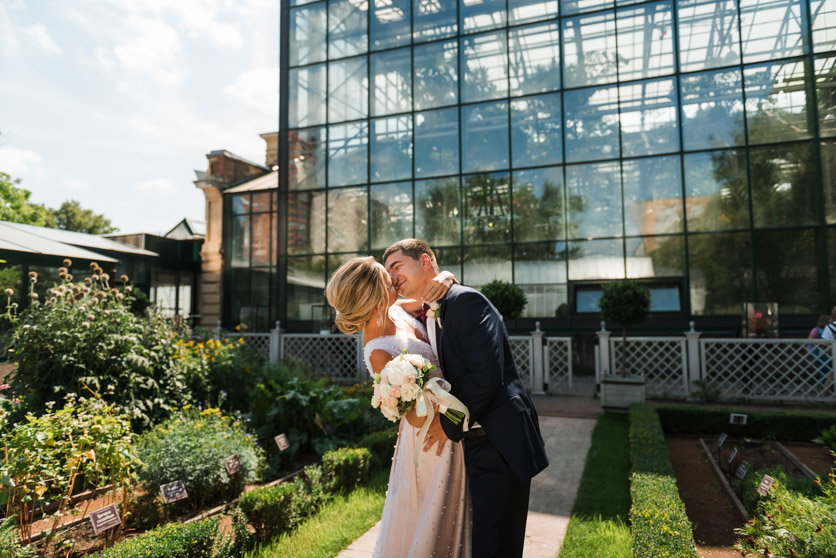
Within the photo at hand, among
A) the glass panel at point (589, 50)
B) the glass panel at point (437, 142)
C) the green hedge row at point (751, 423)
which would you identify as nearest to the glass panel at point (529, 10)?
the glass panel at point (589, 50)

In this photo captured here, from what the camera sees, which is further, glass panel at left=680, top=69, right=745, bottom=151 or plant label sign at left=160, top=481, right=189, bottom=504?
glass panel at left=680, top=69, right=745, bottom=151

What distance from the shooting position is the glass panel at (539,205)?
531 inches

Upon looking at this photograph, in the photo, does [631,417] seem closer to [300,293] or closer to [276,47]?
[300,293]

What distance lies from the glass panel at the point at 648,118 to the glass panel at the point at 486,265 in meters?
4.21

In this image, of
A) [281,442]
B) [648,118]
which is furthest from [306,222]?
[281,442]

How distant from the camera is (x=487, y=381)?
6.78 ft

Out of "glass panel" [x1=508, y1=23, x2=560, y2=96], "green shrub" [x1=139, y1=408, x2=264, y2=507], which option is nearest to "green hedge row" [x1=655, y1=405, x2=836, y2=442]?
"green shrub" [x1=139, y1=408, x2=264, y2=507]

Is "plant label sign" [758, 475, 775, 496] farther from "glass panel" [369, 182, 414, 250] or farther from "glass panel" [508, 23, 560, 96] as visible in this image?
"glass panel" [508, 23, 560, 96]

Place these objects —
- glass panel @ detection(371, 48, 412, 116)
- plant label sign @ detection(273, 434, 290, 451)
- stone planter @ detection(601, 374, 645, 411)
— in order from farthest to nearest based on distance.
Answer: glass panel @ detection(371, 48, 412, 116)
stone planter @ detection(601, 374, 645, 411)
plant label sign @ detection(273, 434, 290, 451)

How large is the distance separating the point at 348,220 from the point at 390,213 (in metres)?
1.42

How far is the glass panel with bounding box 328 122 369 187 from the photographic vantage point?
15.4m

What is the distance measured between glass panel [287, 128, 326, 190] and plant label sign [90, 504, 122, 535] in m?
13.3

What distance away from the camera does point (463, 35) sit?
14.6 metres

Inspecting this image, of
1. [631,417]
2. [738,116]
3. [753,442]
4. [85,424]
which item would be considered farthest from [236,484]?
[738,116]
